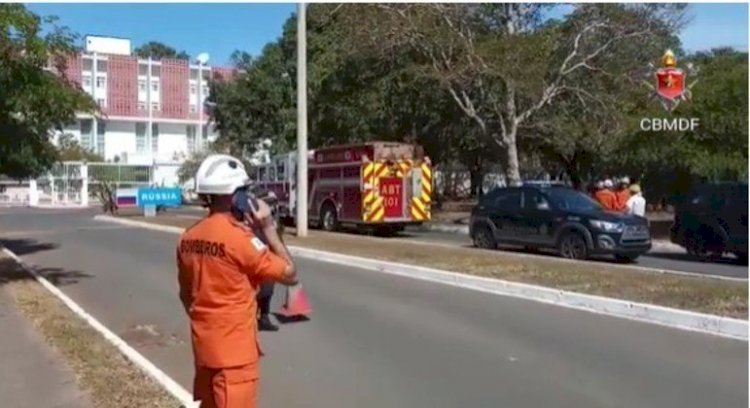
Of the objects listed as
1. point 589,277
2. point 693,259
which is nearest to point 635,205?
point 693,259

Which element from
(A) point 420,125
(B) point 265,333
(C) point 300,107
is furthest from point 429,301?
(A) point 420,125

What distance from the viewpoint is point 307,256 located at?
772 inches

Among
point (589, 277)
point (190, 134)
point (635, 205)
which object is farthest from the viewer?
point (190, 134)

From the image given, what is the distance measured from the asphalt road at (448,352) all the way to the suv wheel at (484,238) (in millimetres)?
7330

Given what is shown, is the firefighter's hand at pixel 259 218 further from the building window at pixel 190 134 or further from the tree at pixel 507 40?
the building window at pixel 190 134

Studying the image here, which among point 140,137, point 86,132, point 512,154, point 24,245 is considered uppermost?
point 86,132

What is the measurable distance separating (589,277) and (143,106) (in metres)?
80.0

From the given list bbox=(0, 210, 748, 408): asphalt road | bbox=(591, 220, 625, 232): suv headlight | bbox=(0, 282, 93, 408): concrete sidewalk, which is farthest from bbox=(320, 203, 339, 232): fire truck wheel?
bbox=(0, 282, 93, 408): concrete sidewalk

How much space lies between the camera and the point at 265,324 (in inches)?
419

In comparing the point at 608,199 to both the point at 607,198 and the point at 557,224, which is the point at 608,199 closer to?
the point at 607,198

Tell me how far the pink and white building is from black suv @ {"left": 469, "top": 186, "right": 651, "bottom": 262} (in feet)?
216

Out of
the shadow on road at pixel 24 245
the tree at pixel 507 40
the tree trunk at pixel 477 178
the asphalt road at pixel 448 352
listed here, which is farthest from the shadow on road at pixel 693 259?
the tree trunk at pixel 477 178

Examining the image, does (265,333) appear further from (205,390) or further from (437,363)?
(205,390)

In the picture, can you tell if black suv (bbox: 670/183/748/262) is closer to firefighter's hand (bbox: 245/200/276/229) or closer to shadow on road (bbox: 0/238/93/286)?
shadow on road (bbox: 0/238/93/286)
